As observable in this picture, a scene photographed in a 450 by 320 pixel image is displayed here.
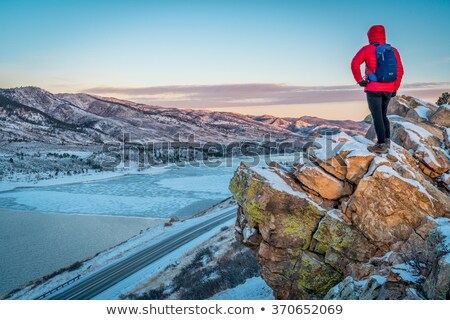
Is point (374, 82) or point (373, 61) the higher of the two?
point (373, 61)

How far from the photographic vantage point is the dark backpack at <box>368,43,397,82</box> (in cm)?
702

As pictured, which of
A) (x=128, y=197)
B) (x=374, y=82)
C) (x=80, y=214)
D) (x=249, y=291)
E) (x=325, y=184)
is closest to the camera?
(x=374, y=82)

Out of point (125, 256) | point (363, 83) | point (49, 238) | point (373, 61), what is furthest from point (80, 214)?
point (373, 61)

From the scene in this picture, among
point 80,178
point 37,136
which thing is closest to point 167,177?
point 80,178

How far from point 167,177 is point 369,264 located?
6376cm

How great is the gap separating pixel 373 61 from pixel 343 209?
10.7 ft

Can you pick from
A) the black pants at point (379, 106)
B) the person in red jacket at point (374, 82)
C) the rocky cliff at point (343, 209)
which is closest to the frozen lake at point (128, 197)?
the rocky cliff at point (343, 209)

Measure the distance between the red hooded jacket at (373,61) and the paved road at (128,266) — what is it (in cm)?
1792

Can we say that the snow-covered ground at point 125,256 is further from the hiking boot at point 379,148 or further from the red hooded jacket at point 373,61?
the red hooded jacket at point 373,61

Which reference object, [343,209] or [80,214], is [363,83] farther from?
[80,214]

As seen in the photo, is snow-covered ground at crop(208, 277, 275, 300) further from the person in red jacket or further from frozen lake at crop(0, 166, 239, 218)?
frozen lake at crop(0, 166, 239, 218)

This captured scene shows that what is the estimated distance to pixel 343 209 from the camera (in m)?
8.12

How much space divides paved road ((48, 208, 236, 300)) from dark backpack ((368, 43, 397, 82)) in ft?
59.6

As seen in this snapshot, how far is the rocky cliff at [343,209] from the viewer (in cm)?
739
